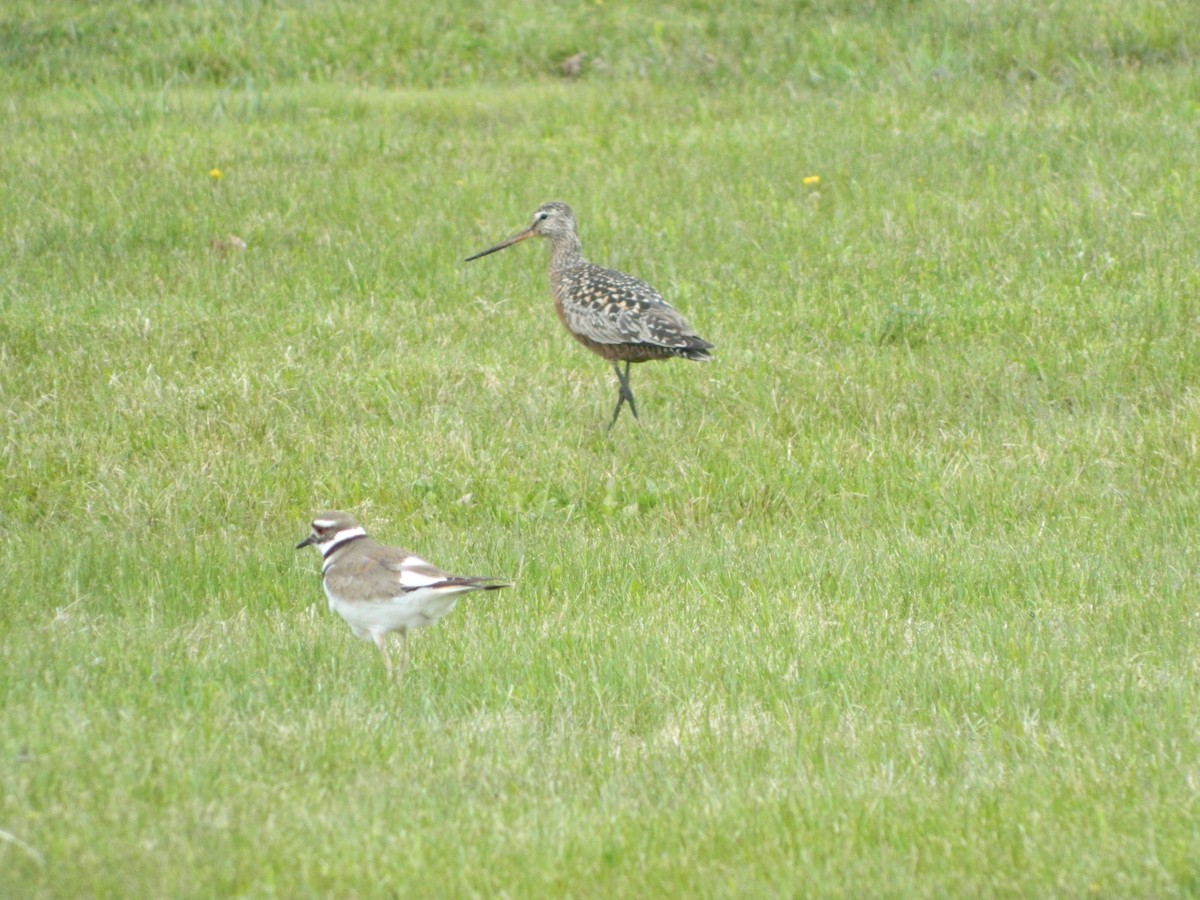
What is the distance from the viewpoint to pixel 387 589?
586 centimetres

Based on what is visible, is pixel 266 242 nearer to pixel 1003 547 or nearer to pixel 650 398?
pixel 650 398

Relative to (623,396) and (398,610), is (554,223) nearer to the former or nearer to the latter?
(623,396)

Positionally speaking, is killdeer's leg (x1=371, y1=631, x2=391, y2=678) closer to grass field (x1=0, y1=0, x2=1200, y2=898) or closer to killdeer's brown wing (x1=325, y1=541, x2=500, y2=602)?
grass field (x1=0, y1=0, x2=1200, y2=898)

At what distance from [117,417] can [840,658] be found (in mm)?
5312

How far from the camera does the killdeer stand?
5.81 meters

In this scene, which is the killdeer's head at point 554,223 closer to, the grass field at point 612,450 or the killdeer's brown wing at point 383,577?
the grass field at point 612,450

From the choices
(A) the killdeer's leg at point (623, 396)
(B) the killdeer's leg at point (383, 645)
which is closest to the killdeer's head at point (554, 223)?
(A) the killdeer's leg at point (623, 396)

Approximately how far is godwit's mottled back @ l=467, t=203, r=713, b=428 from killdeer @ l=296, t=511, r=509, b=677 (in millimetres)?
3582

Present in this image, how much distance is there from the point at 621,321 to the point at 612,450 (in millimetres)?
841

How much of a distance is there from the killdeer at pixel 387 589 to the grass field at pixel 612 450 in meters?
0.21

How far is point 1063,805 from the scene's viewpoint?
470 cm

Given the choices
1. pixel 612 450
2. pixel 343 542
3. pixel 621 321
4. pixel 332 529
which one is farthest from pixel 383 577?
pixel 621 321

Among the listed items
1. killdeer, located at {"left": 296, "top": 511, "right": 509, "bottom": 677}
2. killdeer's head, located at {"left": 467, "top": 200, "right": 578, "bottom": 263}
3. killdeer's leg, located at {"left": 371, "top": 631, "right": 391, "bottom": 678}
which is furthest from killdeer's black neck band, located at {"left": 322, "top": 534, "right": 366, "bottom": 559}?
killdeer's head, located at {"left": 467, "top": 200, "right": 578, "bottom": 263}

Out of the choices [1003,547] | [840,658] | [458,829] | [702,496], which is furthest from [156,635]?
[1003,547]
